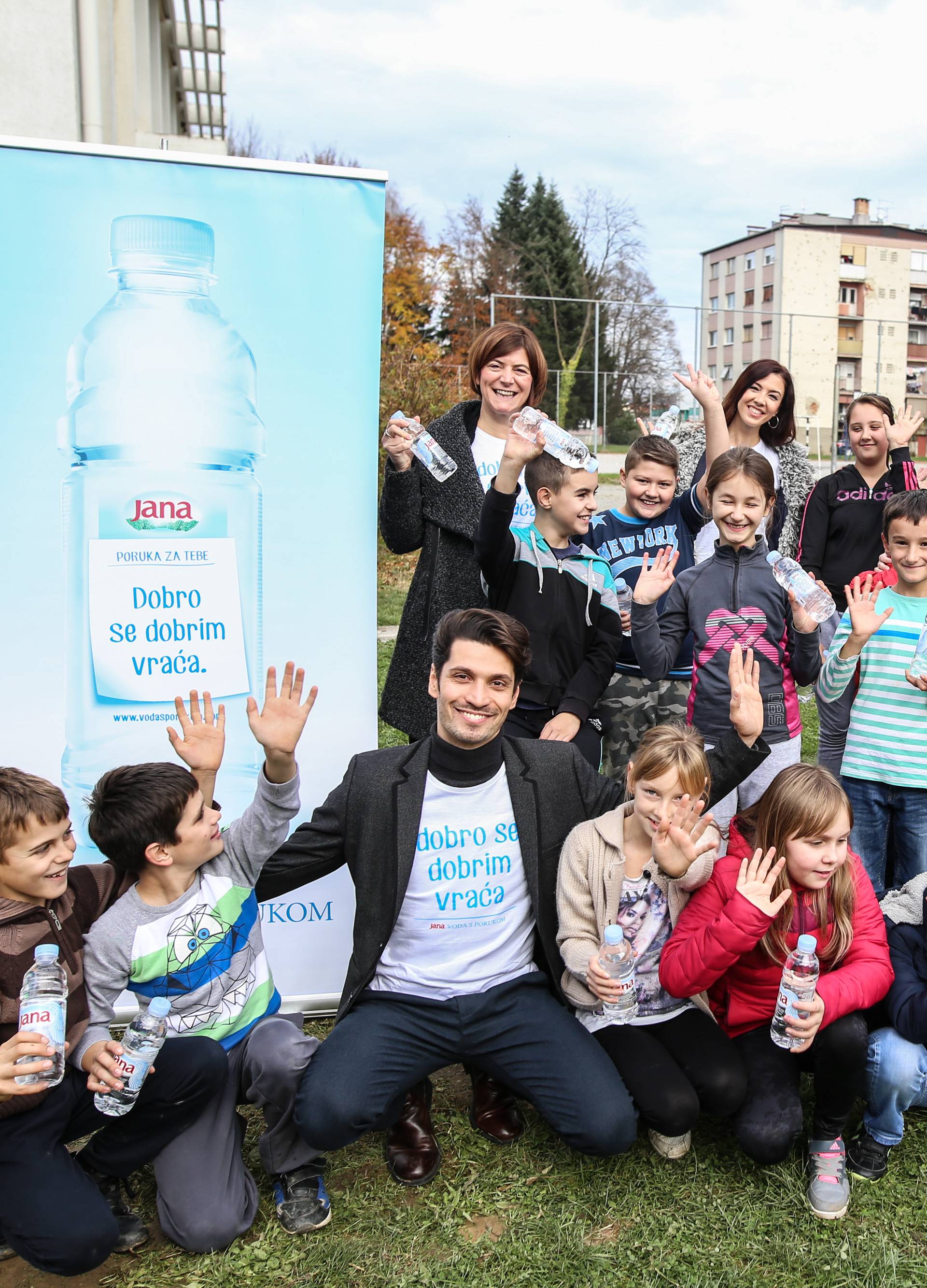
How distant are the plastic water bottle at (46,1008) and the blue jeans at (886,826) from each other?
2431mm

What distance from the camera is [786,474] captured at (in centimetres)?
446

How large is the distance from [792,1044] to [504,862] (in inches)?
33.7

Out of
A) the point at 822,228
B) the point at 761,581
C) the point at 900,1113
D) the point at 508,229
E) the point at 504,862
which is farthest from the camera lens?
the point at 822,228

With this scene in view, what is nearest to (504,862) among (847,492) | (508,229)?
(847,492)

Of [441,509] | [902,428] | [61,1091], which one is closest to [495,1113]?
[61,1091]

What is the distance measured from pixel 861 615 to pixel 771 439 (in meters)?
1.46

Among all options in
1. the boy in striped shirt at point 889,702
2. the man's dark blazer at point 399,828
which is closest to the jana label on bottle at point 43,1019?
the man's dark blazer at point 399,828

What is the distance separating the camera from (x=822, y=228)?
2537 inches

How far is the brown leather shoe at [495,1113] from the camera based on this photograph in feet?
8.87

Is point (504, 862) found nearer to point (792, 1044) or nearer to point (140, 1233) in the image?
point (792, 1044)

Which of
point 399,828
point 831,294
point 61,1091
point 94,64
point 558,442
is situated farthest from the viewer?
point 831,294

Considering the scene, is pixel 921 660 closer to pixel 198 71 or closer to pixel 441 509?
pixel 441 509

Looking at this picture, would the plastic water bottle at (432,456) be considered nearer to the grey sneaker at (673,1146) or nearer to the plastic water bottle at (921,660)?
the plastic water bottle at (921,660)

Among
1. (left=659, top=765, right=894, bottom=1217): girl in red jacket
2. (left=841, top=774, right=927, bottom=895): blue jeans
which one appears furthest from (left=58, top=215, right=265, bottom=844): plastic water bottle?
(left=841, top=774, right=927, bottom=895): blue jeans
